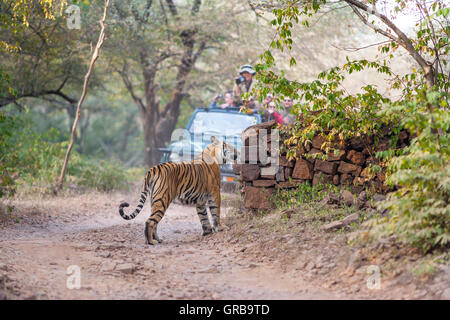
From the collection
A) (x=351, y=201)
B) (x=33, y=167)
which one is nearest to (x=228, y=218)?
(x=351, y=201)

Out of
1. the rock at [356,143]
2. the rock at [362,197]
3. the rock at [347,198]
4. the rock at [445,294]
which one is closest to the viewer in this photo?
the rock at [445,294]

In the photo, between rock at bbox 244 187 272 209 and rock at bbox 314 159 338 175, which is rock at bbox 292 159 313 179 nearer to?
rock at bbox 314 159 338 175

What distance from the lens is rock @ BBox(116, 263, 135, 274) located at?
5.44 m

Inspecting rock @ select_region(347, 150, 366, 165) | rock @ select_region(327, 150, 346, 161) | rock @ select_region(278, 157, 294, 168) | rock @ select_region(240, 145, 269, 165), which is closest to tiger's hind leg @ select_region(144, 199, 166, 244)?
rock @ select_region(240, 145, 269, 165)

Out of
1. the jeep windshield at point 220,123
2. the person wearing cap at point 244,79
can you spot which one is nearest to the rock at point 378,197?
the jeep windshield at point 220,123

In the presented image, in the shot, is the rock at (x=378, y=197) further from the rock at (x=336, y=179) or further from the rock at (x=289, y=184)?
the rock at (x=289, y=184)

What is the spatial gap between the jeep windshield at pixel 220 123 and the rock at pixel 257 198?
137 inches

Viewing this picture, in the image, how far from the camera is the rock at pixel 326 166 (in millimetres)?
7391

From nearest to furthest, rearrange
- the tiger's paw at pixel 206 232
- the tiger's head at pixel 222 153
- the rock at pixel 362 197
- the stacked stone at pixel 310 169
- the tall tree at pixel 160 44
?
the rock at pixel 362 197
the stacked stone at pixel 310 169
the tiger's paw at pixel 206 232
the tiger's head at pixel 222 153
the tall tree at pixel 160 44

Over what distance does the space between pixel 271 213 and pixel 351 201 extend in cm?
123

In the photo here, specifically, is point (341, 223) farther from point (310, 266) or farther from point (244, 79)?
point (244, 79)

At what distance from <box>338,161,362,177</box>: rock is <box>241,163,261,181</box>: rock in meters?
1.22

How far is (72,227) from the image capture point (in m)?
8.54

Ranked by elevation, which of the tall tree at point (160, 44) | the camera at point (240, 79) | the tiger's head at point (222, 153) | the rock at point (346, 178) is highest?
the tall tree at point (160, 44)
